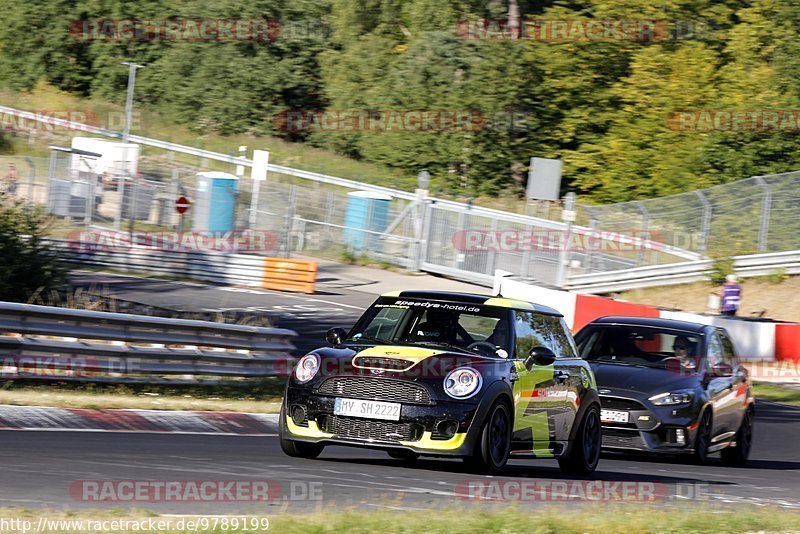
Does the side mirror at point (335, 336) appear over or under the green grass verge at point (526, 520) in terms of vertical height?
over

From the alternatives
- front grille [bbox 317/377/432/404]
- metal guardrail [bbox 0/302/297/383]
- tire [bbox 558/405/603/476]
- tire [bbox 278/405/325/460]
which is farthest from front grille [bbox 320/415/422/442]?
metal guardrail [bbox 0/302/297/383]

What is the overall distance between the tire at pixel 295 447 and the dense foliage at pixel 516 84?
39.2 meters

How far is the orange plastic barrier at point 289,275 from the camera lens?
31.9 metres

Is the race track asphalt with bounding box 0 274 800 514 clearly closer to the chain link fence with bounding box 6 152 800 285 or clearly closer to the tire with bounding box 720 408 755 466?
the tire with bounding box 720 408 755 466

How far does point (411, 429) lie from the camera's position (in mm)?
9414

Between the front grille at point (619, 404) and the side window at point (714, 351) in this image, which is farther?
the side window at point (714, 351)

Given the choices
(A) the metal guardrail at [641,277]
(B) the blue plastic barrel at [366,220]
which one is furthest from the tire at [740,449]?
(B) the blue plastic barrel at [366,220]

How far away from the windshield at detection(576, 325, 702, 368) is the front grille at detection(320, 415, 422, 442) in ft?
16.0

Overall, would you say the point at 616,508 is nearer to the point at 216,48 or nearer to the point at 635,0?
the point at 635,0

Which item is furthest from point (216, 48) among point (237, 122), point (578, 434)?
point (578, 434)

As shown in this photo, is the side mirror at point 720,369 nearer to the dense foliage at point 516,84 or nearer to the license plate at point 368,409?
the license plate at point 368,409

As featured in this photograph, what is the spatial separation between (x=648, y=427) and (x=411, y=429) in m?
4.20

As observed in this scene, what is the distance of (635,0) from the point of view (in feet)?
177

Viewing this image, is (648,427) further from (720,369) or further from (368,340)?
(368,340)
